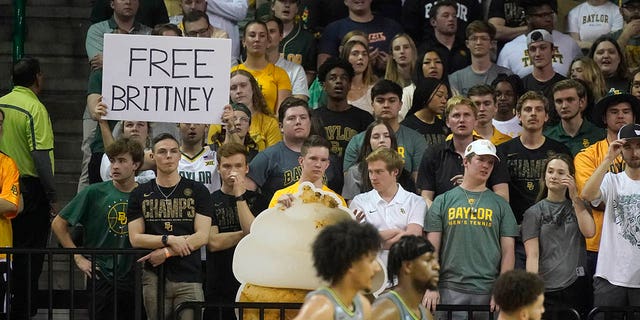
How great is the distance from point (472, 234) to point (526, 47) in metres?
4.33

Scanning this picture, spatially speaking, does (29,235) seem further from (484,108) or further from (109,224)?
(484,108)

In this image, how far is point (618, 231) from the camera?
11.3m

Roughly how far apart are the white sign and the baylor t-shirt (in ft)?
2.83

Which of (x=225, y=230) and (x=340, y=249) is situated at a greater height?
(x=340, y=249)

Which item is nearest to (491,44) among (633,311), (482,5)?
(482,5)

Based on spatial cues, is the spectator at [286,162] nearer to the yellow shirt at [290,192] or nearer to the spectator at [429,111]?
the yellow shirt at [290,192]

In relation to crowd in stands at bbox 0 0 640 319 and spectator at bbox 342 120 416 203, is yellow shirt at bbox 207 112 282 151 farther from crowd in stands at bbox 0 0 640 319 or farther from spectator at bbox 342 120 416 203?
spectator at bbox 342 120 416 203

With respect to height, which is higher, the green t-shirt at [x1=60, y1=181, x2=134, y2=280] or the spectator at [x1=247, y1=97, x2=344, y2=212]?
the spectator at [x1=247, y1=97, x2=344, y2=212]

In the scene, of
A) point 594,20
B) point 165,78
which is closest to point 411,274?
point 165,78

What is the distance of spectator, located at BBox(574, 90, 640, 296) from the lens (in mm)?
11664

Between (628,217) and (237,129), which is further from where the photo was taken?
(237,129)

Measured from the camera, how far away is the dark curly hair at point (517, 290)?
8453 millimetres

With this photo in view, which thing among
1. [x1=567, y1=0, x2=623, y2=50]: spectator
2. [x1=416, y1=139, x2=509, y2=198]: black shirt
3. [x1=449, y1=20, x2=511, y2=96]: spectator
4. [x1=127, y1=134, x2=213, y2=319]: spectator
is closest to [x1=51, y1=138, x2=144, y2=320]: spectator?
[x1=127, y1=134, x2=213, y2=319]: spectator

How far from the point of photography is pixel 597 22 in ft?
51.2
